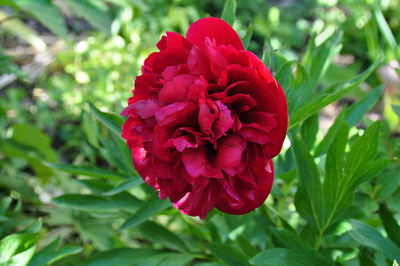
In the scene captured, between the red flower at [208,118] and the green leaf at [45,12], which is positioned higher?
the red flower at [208,118]

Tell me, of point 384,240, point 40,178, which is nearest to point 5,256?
point 384,240

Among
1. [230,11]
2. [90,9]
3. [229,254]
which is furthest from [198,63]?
[90,9]

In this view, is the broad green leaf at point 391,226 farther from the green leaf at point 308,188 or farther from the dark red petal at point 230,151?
the dark red petal at point 230,151

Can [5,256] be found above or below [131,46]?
above

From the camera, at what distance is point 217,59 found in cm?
54

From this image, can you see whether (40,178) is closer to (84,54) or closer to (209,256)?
(84,54)

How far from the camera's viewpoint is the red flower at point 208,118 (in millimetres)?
543

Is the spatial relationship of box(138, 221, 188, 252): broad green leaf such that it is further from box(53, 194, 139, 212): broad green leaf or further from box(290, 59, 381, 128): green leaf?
box(290, 59, 381, 128): green leaf

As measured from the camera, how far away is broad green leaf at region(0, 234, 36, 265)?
2.35ft

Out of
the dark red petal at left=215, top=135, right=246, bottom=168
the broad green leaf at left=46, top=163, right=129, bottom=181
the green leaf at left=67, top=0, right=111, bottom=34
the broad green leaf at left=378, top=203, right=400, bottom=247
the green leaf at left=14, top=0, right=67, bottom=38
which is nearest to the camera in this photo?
the dark red petal at left=215, top=135, right=246, bottom=168

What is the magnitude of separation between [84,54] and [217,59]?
4.59 feet

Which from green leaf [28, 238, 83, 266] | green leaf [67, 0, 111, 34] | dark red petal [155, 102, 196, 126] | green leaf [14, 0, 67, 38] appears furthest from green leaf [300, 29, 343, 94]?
green leaf [67, 0, 111, 34]

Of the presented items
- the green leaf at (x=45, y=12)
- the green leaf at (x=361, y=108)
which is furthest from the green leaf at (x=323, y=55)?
the green leaf at (x=45, y=12)

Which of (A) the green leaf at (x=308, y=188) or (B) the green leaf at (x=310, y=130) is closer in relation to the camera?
(A) the green leaf at (x=308, y=188)
